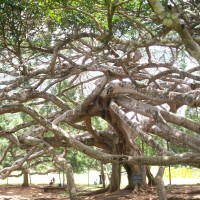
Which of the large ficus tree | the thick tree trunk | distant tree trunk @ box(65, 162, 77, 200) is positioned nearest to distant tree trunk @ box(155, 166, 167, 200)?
the large ficus tree

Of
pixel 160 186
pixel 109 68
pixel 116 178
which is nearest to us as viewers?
pixel 160 186

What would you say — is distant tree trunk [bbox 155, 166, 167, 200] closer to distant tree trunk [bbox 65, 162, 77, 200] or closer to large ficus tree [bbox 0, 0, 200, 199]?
large ficus tree [bbox 0, 0, 200, 199]

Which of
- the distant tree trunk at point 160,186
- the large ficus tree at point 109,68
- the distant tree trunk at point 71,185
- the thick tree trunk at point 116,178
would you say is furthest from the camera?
the thick tree trunk at point 116,178

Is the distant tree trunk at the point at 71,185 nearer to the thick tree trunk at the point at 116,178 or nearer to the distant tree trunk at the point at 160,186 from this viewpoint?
the distant tree trunk at the point at 160,186

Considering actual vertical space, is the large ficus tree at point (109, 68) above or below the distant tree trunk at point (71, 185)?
above

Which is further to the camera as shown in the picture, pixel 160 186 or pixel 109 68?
pixel 109 68

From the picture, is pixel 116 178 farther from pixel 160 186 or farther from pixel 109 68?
pixel 160 186

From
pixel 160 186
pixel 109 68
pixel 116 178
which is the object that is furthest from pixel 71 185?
pixel 116 178

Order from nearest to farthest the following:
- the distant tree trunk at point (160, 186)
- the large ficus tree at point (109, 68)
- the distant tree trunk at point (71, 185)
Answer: the large ficus tree at point (109, 68), the distant tree trunk at point (71, 185), the distant tree trunk at point (160, 186)

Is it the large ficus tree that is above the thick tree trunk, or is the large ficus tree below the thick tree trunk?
above

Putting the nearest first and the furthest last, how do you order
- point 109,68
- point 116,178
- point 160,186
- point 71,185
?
1. point 71,185
2. point 160,186
3. point 109,68
4. point 116,178

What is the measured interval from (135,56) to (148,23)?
83.3 inches

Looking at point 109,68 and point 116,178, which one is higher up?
point 109,68

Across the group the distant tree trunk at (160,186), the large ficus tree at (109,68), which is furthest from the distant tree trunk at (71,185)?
the distant tree trunk at (160,186)
